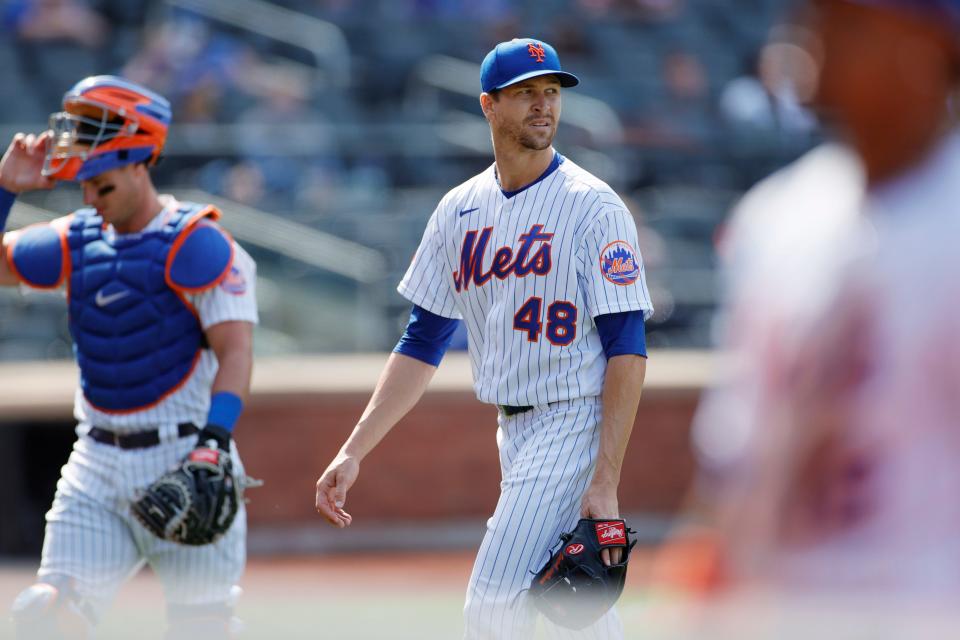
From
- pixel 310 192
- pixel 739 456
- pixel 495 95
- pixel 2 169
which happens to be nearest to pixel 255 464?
pixel 310 192

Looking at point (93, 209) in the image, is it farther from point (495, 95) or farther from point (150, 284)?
point (495, 95)

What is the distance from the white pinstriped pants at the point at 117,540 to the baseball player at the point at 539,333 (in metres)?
0.55

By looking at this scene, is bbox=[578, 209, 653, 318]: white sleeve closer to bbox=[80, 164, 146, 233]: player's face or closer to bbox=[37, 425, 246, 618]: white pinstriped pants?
bbox=[37, 425, 246, 618]: white pinstriped pants

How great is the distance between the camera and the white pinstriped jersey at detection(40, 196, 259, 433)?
454cm

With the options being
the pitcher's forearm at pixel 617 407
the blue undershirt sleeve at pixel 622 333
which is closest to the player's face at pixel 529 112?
the blue undershirt sleeve at pixel 622 333

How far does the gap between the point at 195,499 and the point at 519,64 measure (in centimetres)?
153

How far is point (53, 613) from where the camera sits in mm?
4270

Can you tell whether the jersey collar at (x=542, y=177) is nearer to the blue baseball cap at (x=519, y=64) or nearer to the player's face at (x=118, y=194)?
the blue baseball cap at (x=519, y=64)

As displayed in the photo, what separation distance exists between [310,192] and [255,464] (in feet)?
9.51

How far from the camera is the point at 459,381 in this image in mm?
9359

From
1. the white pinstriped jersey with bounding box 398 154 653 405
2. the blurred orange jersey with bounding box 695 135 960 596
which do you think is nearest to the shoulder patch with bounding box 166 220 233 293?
the white pinstriped jersey with bounding box 398 154 653 405

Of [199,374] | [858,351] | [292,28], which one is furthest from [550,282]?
[292,28]

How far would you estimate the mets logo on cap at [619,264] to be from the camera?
12.8ft

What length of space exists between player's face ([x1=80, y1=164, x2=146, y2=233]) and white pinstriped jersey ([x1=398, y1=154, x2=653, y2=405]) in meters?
1.13
